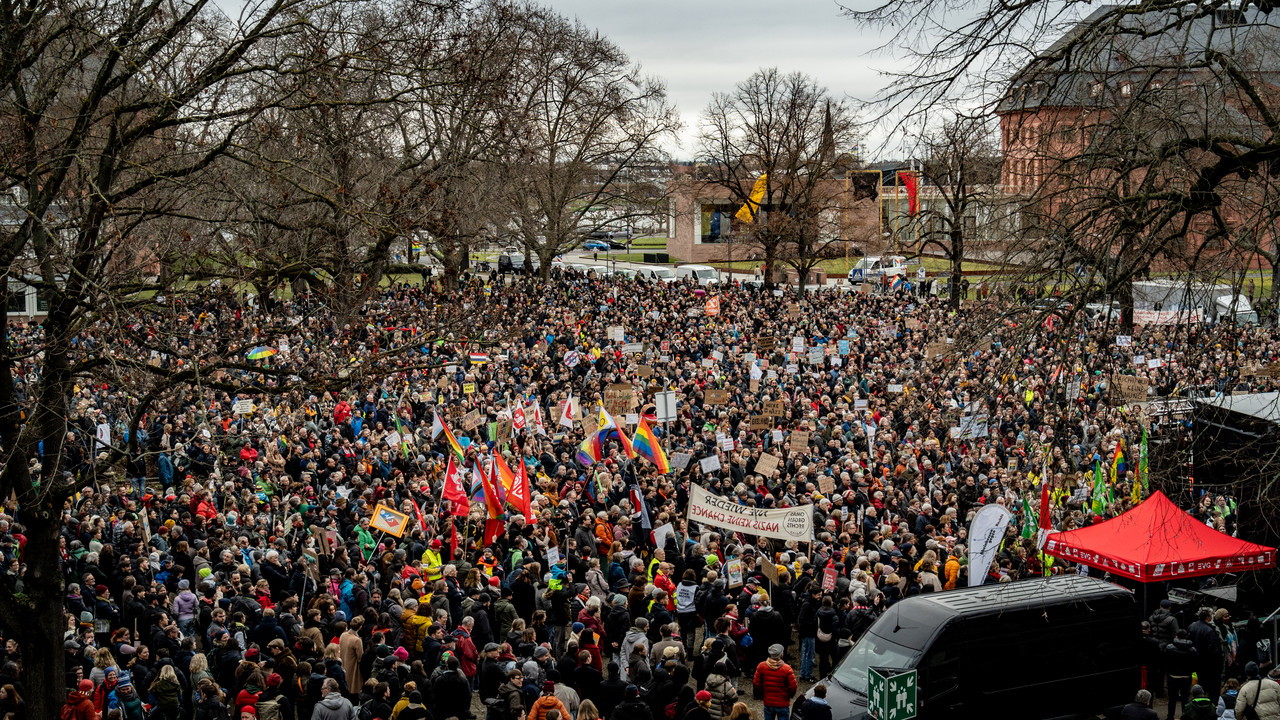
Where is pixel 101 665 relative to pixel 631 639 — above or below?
above

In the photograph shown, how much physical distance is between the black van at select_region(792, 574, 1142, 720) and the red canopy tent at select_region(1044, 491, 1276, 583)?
1.60 metres

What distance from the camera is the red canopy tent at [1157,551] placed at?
42.4 ft

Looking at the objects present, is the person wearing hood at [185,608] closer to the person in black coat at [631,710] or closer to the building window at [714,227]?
the person in black coat at [631,710]

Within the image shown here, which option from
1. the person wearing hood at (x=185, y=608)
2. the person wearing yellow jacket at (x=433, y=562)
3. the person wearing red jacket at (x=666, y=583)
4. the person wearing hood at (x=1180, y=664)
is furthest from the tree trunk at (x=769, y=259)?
the person wearing hood at (x=185, y=608)

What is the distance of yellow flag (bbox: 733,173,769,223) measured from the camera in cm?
5525

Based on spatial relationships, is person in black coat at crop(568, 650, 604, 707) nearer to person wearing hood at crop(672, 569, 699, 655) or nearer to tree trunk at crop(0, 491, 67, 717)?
person wearing hood at crop(672, 569, 699, 655)

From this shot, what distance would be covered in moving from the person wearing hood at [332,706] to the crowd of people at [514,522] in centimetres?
2

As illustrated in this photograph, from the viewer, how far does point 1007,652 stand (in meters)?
10.6

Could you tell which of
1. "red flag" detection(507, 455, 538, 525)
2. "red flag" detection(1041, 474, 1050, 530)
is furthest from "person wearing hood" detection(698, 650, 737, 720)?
"red flag" detection(507, 455, 538, 525)

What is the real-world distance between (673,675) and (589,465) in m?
9.20

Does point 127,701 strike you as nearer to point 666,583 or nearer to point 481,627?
point 481,627

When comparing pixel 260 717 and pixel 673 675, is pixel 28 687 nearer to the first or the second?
pixel 260 717

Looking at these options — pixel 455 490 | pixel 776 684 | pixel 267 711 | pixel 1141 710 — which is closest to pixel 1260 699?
pixel 1141 710

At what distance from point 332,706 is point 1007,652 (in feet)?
20.0
